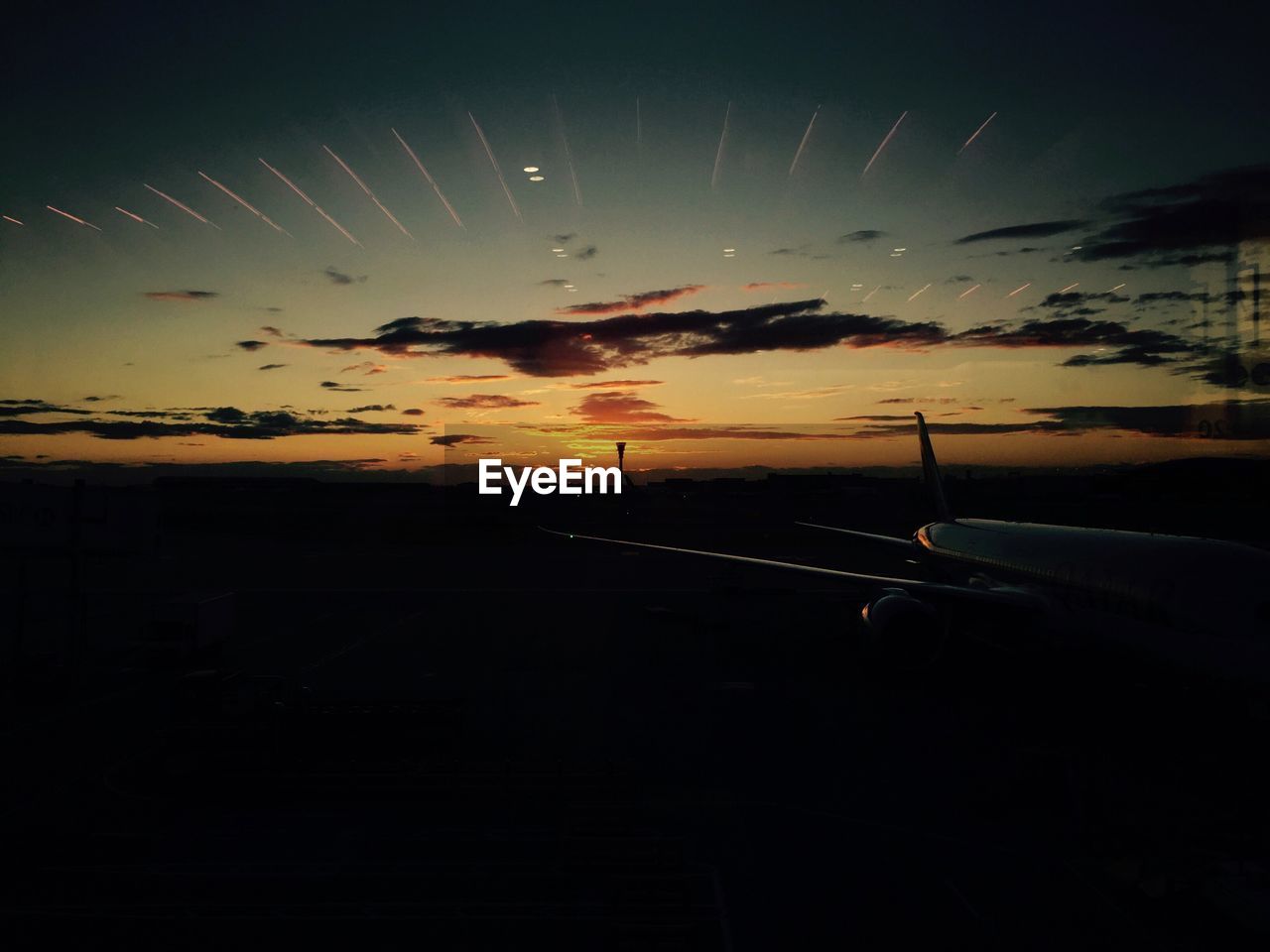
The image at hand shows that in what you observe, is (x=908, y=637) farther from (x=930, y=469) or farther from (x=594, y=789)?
(x=930, y=469)

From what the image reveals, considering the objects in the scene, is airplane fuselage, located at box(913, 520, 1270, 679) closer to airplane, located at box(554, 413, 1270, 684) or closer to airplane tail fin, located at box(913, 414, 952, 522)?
airplane, located at box(554, 413, 1270, 684)

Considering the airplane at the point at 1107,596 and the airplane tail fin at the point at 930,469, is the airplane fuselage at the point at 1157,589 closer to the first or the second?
the airplane at the point at 1107,596

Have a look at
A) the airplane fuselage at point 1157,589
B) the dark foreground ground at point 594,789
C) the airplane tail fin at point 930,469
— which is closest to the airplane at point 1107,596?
the airplane fuselage at point 1157,589

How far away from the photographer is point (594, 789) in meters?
16.2

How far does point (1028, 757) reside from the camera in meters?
17.8

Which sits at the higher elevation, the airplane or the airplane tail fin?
the airplane tail fin

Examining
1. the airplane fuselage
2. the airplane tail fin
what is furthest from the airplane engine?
the airplane tail fin

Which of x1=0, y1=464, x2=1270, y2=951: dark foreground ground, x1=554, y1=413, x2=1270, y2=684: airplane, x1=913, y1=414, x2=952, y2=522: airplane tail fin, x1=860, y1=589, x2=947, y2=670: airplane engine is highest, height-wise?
x1=913, y1=414, x2=952, y2=522: airplane tail fin

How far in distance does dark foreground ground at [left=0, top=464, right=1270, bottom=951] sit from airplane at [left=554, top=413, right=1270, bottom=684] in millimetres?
1005

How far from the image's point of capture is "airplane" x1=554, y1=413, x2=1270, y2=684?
16.3 metres

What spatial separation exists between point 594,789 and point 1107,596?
13.2 m

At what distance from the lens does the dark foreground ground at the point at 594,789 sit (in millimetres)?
11672

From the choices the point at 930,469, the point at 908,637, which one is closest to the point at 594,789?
the point at 908,637

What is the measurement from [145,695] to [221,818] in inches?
458
